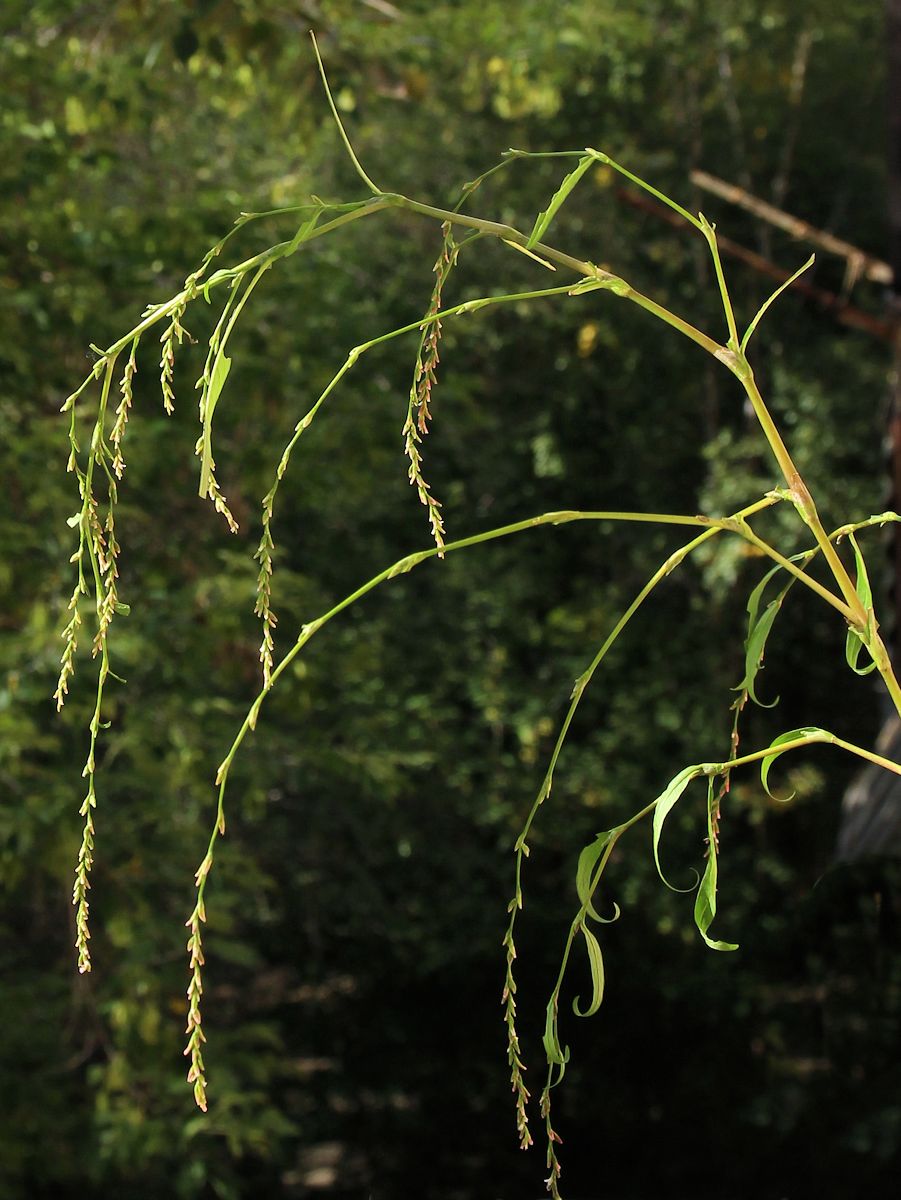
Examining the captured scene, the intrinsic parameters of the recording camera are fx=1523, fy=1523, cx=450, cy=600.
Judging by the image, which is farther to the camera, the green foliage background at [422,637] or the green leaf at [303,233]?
the green foliage background at [422,637]

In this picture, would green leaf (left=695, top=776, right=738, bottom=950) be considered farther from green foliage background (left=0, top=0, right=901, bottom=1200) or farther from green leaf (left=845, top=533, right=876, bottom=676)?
green foliage background (left=0, top=0, right=901, bottom=1200)

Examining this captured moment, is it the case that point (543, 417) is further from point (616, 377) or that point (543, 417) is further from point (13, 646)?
point (13, 646)

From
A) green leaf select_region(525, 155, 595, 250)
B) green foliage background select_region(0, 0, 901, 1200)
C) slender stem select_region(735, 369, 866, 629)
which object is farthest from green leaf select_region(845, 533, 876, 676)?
green foliage background select_region(0, 0, 901, 1200)

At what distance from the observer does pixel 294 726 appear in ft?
12.1


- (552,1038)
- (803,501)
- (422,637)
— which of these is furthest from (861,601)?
(422,637)

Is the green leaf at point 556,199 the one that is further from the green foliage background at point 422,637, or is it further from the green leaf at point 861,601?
the green foliage background at point 422,637

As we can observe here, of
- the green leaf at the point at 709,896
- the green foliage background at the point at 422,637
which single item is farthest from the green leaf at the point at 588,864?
the green foliage background at the point at 422,637

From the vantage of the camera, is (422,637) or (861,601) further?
(422,637)

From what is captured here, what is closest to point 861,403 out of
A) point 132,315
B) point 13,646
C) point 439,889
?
point 439,889

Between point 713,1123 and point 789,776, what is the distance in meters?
1.22

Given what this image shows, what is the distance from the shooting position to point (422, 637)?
4.74 meters

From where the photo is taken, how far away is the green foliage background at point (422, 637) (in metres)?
2.63

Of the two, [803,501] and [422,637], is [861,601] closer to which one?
[803,501]

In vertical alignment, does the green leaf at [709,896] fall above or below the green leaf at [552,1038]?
above
